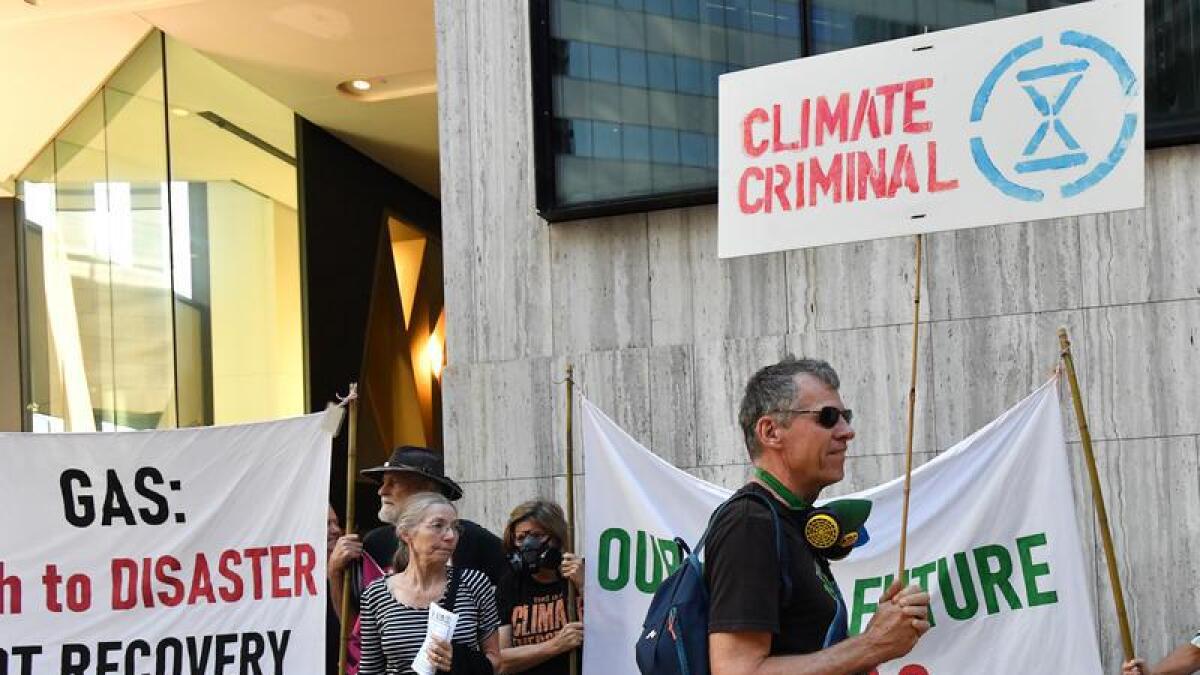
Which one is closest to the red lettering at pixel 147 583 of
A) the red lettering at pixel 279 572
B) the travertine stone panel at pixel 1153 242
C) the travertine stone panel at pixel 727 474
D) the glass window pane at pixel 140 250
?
the red lettering at pixel 279 572

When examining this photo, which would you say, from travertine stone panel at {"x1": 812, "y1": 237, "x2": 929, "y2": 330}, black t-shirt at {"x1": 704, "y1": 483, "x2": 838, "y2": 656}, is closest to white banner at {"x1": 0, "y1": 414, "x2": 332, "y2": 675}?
travertine stone panel at {"x1": 812, "y1": 237, "x2": 929, "y2": 330}

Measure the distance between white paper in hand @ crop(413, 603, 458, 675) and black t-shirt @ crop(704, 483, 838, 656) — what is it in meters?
3.01

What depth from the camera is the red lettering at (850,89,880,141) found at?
6270mm

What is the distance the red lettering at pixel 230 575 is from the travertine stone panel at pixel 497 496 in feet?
5.67

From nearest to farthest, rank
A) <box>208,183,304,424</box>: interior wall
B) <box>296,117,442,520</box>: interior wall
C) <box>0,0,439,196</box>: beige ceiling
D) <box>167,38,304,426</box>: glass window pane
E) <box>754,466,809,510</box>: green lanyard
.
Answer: <box>754,466,809,510</box>: green lanyard
<box>0,0,439,196</box>: beige ceiling
<box>167,38,304,426</box>: glass window pane
<box>208,183,304,424</box>: interior wall
<box>296,117,442,520</box>: interior wall

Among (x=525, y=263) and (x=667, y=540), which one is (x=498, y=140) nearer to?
(x=525, y=263)

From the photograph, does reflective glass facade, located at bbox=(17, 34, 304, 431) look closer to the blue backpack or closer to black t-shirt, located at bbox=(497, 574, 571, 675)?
black t-shirt, located at bbox=(497, 574, 571, 675)

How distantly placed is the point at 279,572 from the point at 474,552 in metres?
0.85

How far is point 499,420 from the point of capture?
9438 millimetres

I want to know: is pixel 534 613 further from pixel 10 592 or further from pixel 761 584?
pixel 761 584

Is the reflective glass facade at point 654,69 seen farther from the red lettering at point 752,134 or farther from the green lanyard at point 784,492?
the green lanyard at point 784,492

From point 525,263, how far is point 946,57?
3631 mm

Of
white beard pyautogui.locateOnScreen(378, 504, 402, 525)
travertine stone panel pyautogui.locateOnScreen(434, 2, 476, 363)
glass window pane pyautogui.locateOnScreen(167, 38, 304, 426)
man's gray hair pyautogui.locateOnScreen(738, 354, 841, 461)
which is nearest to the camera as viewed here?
man's gray hair pyautogui.locateOnScreen(738, 354, 841, 461)

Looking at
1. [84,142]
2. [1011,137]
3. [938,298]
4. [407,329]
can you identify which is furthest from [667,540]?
[407,329]
